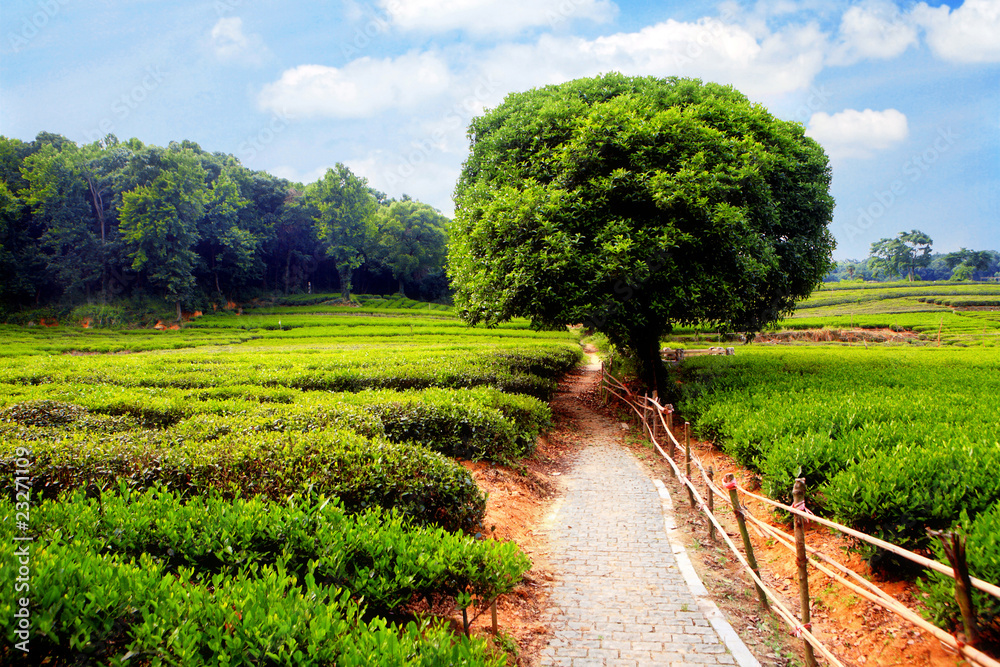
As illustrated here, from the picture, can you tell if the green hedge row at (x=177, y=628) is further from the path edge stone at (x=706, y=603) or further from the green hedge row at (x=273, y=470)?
the path edge stone at (x=706, y=603)

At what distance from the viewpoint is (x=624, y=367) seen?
18.7 meters

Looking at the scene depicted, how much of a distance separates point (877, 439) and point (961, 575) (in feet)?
13.4

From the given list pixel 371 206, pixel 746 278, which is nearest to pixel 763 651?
pixel 746 278

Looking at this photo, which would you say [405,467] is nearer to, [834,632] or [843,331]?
[834,632]

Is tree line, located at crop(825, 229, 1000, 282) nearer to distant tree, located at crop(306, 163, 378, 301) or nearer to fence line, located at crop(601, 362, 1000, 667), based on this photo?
distant tree, located at crop(306, 163, 378, 301)

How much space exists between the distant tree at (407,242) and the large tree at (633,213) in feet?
159

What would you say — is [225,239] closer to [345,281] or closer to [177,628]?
[345,281]

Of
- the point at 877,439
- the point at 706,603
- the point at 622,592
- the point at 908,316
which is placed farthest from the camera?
the point at 908,316

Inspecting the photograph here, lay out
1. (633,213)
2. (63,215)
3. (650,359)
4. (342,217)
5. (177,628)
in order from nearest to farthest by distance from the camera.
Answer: (177,628)
(633,213)
(650,359)
(63,215)
(342,217)

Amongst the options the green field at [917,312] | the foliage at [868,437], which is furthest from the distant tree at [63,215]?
the green field at [917,312]

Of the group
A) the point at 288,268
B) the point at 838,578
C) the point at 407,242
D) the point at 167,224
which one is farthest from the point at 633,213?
the point at 288,268

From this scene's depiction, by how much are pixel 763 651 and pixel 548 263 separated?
27.0 feet

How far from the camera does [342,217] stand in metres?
56.5

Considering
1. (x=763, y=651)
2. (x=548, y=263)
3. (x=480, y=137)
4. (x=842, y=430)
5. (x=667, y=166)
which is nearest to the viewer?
(x=763, y=651)
